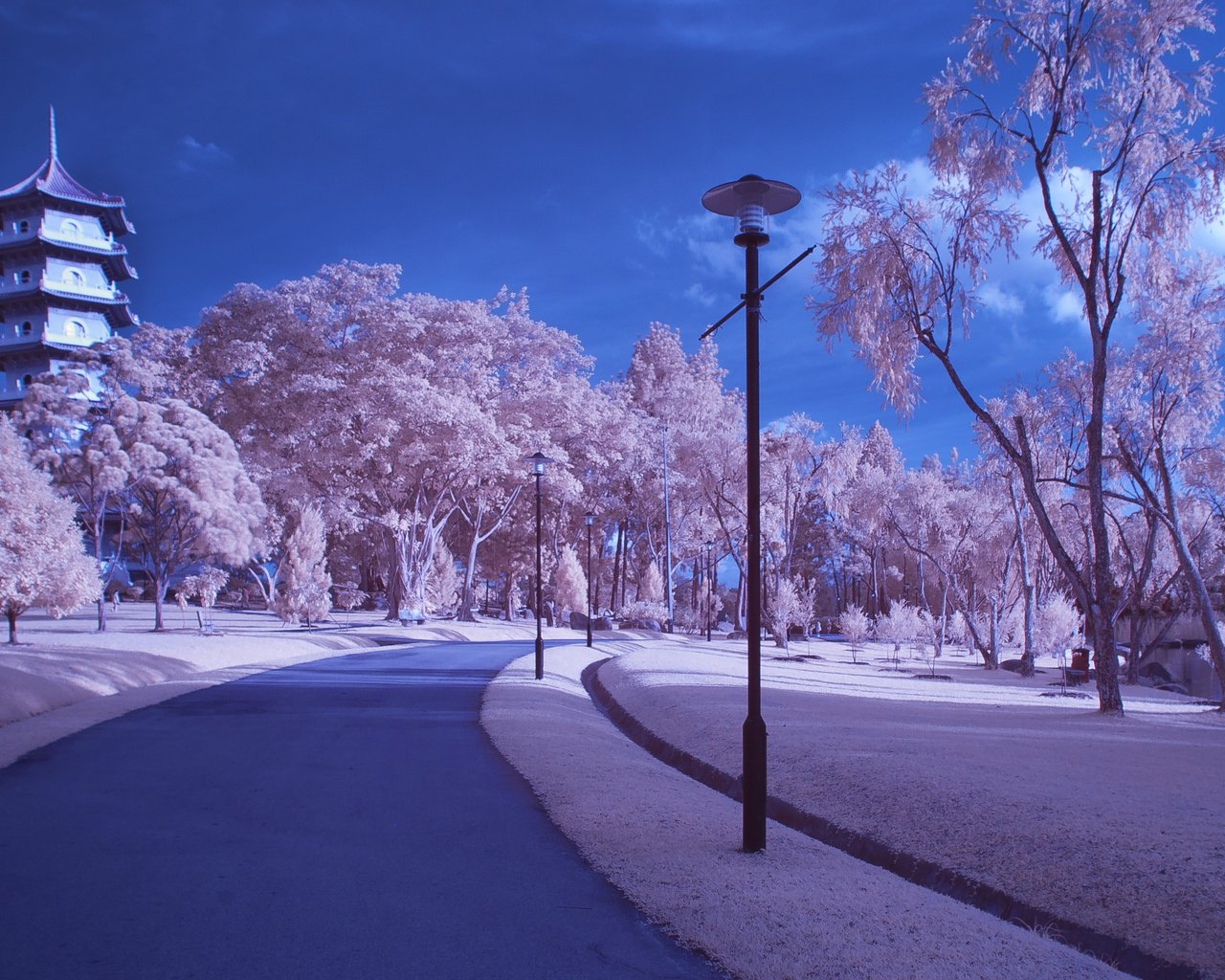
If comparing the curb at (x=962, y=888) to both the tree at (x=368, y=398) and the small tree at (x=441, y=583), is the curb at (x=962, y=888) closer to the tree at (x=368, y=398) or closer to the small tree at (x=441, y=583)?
the tree at (x=368, y=398)

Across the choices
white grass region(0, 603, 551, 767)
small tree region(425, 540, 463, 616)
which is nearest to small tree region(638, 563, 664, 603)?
small tree region(425, 540, 463, 616)

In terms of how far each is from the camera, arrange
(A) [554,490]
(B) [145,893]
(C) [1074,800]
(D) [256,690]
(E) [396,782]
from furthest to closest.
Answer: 1. (A) [554,490]
2. (D) [256,690]
3. (E) [396,782]
4. (C) [1074,800]
5. (B) [145,893]

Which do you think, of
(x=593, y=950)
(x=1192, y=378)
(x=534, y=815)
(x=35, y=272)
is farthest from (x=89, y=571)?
(x=35, y=272)

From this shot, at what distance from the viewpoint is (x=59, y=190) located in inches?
2259

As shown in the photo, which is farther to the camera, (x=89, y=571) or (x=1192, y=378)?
(x=89, y=571)

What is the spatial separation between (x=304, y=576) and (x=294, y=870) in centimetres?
2829

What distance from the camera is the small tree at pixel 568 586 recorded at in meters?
48.4

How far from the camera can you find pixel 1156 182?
15180 mm

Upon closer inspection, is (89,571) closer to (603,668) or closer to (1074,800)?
(603,668)

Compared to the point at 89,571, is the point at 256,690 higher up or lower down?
lower down

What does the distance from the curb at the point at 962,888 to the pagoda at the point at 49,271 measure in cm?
5698

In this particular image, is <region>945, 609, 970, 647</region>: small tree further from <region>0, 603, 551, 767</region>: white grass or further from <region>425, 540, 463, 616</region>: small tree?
<region>425, 540, 463, 616</region>: small tree

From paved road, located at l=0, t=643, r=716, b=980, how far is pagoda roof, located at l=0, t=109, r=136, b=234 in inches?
2246

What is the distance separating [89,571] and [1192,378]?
24.8 m
